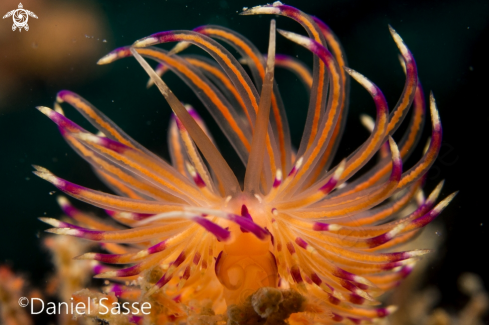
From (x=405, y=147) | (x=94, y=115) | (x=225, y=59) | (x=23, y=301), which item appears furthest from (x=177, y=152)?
(x=23, y=301)

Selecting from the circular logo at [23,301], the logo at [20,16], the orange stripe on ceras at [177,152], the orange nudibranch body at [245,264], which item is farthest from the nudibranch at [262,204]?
the logo at [20,16]

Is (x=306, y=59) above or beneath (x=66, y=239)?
above

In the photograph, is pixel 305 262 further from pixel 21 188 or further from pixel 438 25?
pixel 21 188

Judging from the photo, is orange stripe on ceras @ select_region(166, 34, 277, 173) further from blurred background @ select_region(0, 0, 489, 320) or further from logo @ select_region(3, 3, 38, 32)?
logo @ select_region(3, 3, 38, 32)

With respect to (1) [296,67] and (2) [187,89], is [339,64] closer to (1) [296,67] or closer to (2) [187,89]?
(1) [296,67]

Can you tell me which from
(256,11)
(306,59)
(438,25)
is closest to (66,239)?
(256,11)

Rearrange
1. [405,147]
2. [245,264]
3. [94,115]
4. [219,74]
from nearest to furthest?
[245,264] < [94,115] < [405,147] < [219,74]

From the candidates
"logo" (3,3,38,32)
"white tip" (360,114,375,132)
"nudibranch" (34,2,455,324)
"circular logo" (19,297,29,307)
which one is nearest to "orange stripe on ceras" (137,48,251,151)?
"nudibranch" (34,2,455,324)
